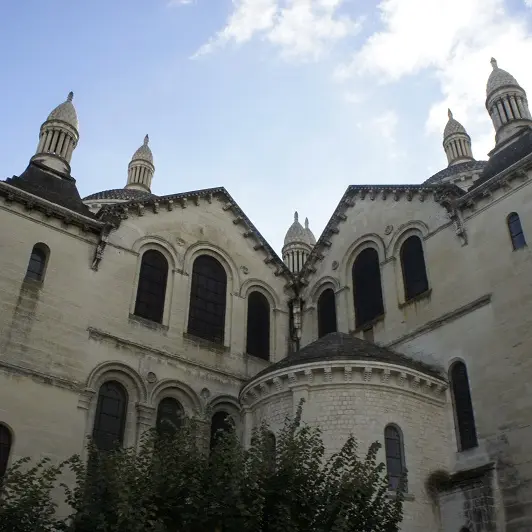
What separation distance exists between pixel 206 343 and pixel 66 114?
43.2ft

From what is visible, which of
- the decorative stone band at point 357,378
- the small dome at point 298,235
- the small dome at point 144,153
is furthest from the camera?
the small dome at point 144,153

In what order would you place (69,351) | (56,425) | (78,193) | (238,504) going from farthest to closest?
1. (78,193)
2. (69,351)
3. (56,425)
4. (238,504)

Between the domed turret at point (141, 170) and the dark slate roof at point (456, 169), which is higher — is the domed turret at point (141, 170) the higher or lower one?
the higher one

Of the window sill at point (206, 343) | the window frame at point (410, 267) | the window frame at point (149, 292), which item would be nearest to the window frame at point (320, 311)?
the window frame at point (410, 267)

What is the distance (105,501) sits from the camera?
36.2 feet

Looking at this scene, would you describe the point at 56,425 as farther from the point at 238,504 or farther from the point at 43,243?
the point at 238,504

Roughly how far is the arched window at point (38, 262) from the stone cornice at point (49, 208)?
46.1 inches

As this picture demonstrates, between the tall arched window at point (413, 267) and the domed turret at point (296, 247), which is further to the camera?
the domed turret at point (296, 247)

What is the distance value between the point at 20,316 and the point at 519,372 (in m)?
13.7

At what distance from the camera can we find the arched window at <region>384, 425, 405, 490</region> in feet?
55.5

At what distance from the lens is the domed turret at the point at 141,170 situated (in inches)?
1614

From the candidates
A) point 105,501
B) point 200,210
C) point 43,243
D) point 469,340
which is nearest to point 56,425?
point 43,243

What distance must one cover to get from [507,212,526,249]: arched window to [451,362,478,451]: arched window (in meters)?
3.79

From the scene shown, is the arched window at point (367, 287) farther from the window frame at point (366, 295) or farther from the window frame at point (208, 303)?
the window frame at point (208, 303)
